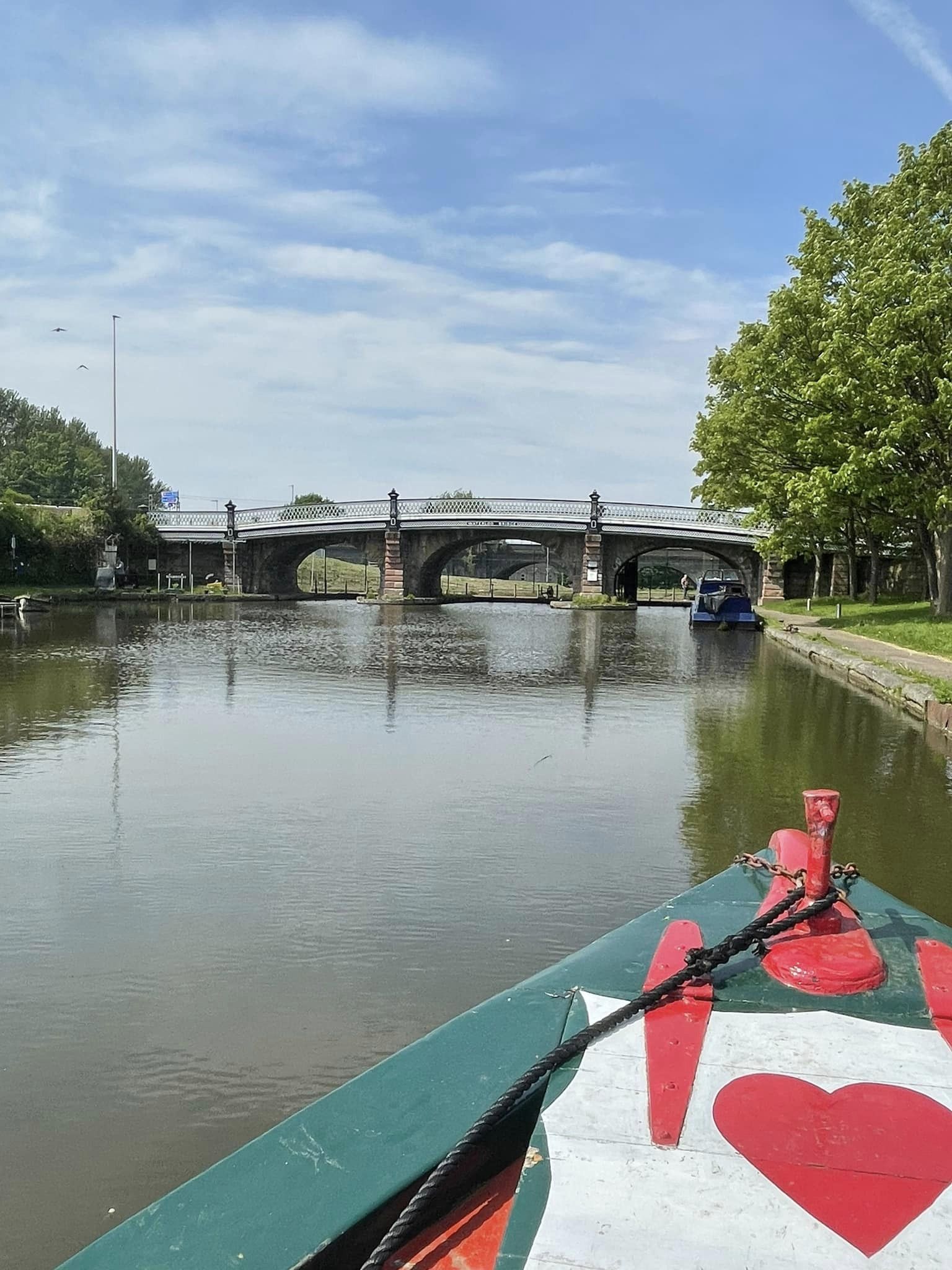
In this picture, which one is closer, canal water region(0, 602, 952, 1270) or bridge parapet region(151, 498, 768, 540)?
canal water region(0, 602, 952, 1270)

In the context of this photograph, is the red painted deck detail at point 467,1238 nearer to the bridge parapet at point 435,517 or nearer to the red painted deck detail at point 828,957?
the red painted deck detail at point 828,957

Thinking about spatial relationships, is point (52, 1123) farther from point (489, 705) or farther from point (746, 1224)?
point (489, 705)

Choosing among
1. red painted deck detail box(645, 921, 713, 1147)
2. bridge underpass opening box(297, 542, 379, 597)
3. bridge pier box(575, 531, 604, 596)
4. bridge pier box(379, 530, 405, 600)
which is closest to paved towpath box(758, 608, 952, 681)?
red painted deck detail box(645, 921, 713, 1147)

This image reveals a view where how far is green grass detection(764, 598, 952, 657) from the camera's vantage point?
22703 mm

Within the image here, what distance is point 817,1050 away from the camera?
10.8 ft

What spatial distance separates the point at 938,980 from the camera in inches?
151

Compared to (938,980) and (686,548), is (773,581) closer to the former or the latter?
(686,548)

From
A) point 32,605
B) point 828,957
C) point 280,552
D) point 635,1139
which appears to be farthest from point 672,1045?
point 280,552

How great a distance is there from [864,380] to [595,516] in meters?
→ 32.2

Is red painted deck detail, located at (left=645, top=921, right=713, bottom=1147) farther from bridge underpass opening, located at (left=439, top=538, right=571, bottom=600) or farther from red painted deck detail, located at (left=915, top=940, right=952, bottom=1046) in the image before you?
bridge underpass opening, located at (left=439, top=538, right=571, bottom=600)

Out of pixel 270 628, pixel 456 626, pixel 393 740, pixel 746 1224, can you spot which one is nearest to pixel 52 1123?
pixel 746 1224

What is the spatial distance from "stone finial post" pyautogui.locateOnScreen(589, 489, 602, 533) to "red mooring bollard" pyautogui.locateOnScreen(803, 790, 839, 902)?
53957mm

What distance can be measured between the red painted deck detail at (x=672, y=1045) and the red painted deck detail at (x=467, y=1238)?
452mm

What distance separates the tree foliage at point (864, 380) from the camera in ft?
81.7
